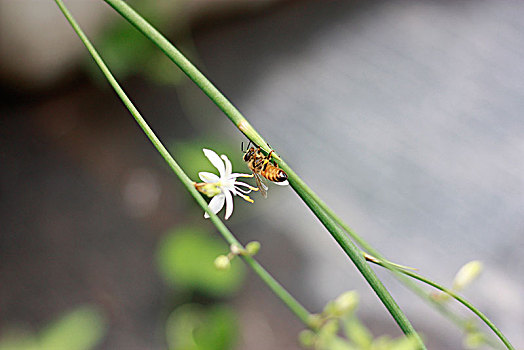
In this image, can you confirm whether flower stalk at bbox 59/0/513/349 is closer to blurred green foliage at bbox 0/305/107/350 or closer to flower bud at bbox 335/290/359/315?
flower bud at bbox 335/290/359/315

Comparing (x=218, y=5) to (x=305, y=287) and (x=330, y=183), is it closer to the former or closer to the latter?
(x=330, y=183)

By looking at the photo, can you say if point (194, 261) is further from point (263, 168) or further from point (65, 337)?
point (263, 168)

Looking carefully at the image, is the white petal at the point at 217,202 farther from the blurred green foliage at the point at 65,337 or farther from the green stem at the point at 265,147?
the blurred green foliage at the point at 65,337

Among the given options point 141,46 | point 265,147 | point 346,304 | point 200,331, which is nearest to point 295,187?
point 265,147

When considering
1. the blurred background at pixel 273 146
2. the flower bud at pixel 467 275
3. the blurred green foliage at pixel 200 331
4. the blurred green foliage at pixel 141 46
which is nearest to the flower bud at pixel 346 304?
the flower bud at pixel 467 275

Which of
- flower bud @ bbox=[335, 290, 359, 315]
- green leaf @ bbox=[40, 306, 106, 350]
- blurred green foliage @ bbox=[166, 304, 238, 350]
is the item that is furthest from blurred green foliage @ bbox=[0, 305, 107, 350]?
flower bud @ bbox=[335, 290, 359, 315]
